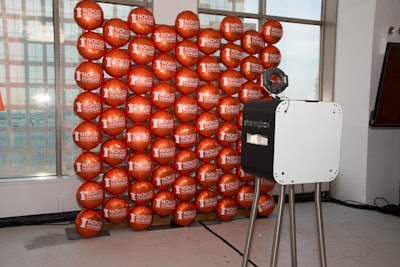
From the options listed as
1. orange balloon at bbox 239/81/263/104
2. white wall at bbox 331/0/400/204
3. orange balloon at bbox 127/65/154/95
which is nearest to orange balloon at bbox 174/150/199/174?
orange balloon at bbox 127/65/154/95

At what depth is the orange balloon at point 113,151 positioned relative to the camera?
3.75 metres

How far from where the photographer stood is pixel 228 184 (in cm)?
424

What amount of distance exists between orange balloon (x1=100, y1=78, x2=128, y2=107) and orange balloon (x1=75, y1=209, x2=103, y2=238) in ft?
3.49

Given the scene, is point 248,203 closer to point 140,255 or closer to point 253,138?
point 140,255

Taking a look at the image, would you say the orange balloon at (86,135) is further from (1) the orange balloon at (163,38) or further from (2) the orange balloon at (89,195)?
(1) the orange balloon at (163,38)

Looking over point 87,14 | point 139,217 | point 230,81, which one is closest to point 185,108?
point 230,81

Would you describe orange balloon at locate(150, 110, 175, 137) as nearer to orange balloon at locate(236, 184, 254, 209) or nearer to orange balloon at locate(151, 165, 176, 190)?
orange balloon at locate(151, 165, 176, 190)

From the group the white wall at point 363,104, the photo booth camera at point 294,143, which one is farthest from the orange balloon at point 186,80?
the white wall at point 363,104

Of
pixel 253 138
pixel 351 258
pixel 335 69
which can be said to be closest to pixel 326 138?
pixel 253 138

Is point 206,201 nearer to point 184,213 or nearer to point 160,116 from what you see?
point 184,213

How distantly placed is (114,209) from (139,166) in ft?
1.58

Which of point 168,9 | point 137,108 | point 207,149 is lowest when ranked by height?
point 207,149

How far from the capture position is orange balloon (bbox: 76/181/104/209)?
3.69m

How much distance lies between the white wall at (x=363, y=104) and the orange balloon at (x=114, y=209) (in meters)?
3.04
